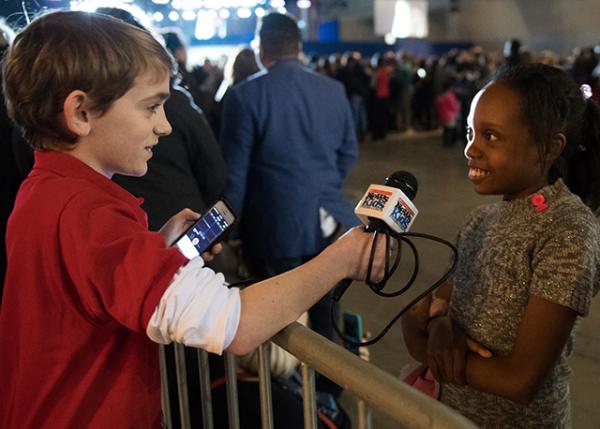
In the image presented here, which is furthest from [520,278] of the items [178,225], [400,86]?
[400,86]

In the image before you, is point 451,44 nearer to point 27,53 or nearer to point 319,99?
point 319,99

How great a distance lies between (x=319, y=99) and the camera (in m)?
3.15

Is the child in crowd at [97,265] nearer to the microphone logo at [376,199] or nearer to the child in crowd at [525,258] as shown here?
the microphone logo at [376,199]

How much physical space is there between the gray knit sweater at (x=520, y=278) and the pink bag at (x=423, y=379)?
0.04 meters

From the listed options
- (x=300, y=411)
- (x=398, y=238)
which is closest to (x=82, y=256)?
(x=398, y=238)

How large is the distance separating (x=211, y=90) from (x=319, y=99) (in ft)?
21.8

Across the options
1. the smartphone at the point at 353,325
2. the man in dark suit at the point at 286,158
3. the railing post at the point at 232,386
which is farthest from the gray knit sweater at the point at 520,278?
the man in dark suit at the point at 286,158

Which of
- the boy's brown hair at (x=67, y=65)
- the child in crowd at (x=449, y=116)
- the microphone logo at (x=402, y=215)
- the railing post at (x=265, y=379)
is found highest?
the boy's brown hair at (x=67, y=65)

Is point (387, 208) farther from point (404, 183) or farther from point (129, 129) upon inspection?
point (129, 129)

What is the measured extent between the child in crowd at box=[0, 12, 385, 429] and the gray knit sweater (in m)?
0.36

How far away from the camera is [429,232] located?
228 inches

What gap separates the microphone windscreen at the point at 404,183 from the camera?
1.22 meters

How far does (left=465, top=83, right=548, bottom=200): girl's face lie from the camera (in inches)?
53.3

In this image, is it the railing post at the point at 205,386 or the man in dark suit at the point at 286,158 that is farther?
the man in dark suit at the point at 286,158
